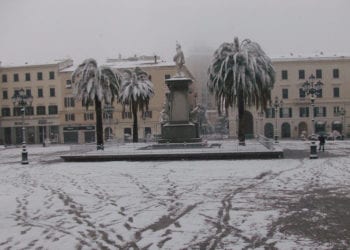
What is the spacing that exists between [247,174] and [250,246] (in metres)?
12.5

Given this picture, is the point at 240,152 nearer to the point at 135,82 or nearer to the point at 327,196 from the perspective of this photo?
the point at 327,196

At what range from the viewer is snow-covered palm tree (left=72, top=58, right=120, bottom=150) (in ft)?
144

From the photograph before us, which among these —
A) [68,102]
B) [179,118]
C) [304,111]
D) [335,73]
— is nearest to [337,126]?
[304,111]

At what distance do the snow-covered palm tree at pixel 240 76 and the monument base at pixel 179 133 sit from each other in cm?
367

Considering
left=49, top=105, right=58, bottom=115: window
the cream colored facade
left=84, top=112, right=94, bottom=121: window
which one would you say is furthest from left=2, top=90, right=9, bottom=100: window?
the cream colored facade

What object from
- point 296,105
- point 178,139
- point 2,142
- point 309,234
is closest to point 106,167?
point 178,139

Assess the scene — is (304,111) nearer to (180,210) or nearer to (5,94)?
(5,94)

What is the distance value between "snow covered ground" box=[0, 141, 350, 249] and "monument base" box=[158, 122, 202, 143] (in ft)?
49.8

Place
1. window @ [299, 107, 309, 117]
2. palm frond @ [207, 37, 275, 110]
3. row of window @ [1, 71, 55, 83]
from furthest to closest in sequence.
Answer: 1. row of window @ [1, 71, 55, 83]
2. window @ [299, 107, 309, 117]
3. palm frond @ [207, 37, 275, 110]

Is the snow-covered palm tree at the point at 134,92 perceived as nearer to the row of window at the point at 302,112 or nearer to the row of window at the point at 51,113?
the row of window at the point at 51,113

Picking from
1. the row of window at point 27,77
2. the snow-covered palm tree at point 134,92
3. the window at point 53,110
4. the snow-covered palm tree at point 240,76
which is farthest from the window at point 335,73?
the row of window at point 27,77

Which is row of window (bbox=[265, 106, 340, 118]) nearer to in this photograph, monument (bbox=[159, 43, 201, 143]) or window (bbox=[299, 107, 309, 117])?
window (bbox=[299, 107, 309, 117])

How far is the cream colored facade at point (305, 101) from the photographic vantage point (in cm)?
7894

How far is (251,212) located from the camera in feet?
43.0
